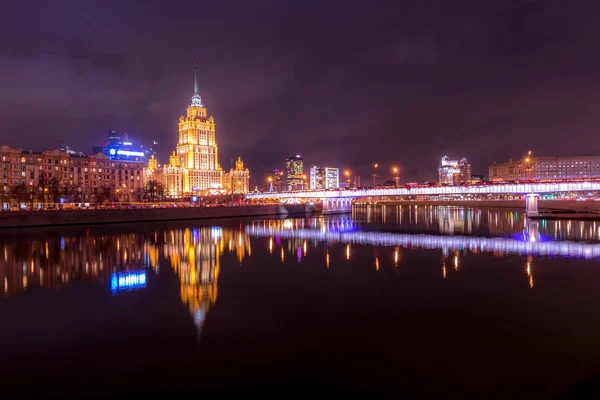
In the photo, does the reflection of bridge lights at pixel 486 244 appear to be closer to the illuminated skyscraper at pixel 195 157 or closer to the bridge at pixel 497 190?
the bridge at pixel 497 190

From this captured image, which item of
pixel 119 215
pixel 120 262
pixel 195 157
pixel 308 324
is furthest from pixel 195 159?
pixel 308 324

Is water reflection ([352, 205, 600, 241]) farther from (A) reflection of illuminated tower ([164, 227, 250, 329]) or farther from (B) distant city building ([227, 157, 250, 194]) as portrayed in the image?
(B) distant city building ([227, 157, 250, 194])

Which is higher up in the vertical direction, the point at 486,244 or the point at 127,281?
the point at 127,281

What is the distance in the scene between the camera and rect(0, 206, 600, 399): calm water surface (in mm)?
10703

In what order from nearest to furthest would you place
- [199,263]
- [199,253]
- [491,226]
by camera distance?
[199,263]
[199,253]
[491,226]

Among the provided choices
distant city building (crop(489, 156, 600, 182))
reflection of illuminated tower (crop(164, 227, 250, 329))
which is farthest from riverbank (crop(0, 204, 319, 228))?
distant city building (crop(489, 156, 600, 182))

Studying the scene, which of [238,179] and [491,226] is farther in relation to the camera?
[238,179]

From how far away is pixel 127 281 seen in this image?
72.9ft

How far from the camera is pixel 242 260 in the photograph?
2928cm

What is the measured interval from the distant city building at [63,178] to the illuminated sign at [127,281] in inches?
2778

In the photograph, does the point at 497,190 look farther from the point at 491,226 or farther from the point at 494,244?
the point at 494,244

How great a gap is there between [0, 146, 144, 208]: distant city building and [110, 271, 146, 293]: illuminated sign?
231ft

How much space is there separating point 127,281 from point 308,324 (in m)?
12.2

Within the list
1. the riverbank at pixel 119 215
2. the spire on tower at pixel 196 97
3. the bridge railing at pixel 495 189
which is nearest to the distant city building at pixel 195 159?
the spire on tower at pixel 196 97
